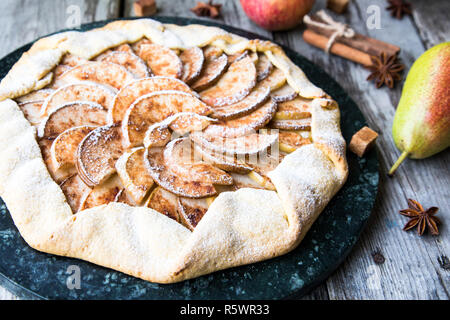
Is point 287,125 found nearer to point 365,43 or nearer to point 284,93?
point 284,93

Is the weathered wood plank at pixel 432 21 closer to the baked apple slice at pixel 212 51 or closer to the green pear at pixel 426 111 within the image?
the green pear at pixel 426 111

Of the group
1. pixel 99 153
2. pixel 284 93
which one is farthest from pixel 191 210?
pixel 284 93

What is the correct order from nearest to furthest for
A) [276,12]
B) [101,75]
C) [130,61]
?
[101,75] → [130,61] → [276,12]

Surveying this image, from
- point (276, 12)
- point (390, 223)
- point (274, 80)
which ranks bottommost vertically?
point (390, 223)

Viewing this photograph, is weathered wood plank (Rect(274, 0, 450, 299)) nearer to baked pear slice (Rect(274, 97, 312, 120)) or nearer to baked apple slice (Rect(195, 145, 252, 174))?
baked pear slice (Rect(274, 97, 312, 120))

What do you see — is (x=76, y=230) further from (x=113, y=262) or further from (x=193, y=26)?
(x=193, y=26)
